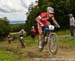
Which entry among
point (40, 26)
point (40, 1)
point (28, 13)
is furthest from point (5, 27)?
point (40, 26)

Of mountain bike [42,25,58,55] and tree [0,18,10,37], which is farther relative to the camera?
tree [0,18,10,37]

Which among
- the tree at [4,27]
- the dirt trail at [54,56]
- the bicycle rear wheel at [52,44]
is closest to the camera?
the dirt trail at [54,56]

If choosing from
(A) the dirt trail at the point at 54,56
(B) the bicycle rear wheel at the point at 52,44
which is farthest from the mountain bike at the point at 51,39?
(A) the dirt trail at the point at 54,56

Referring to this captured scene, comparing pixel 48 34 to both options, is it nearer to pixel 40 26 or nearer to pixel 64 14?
pixel 40 26

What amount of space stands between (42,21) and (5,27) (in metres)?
72.0

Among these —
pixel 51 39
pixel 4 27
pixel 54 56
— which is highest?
pixel 51 39

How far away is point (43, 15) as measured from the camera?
16.7 m

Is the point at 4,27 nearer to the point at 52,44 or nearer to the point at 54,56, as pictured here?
the point at 52,44

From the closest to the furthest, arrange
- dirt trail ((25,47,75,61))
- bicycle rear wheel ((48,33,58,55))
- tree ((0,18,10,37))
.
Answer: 1. dirt trail ((25,47,75,61))
2. bicycle rear wheel ((48,33,58,55))
3. tree ((0,18,10,37))

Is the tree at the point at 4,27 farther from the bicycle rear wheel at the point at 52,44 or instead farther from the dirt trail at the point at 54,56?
the bicycle rear wheel at the point at 52,44

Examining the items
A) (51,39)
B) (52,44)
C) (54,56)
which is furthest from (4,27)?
(54,56)

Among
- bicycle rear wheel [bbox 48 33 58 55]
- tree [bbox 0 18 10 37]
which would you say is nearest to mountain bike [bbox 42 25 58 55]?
bicycle rear wheel [bbox 48 33 58 55]

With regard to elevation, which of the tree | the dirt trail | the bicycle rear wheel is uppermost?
the bicycle rear wheel

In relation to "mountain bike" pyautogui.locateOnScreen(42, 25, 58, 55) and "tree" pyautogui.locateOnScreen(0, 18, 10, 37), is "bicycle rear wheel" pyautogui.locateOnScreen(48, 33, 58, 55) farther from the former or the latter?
"tree" pyautogui.locateOnScreen(0, 18, 10, 37)
